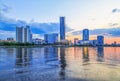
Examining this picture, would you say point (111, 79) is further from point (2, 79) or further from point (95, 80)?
point (2, 79)

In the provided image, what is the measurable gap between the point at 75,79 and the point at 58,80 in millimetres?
2198

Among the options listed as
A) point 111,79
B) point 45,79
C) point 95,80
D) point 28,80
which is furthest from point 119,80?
point 28,80

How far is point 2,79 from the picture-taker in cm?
2395

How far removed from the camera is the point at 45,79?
2456 cm

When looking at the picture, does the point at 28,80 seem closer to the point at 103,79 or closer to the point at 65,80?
the point at 65,80

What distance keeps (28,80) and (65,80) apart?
4.28 metres

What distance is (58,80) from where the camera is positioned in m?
23.7

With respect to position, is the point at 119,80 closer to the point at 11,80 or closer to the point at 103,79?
the point at 103,79

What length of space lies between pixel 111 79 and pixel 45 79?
7.98 metres

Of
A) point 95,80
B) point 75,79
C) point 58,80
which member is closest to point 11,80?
point 58,80

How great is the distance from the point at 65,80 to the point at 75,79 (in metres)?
1.50

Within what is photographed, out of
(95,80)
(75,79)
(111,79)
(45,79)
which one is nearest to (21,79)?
(45,79)

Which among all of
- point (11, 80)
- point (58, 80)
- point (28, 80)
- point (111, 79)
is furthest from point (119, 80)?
point (11, 80)

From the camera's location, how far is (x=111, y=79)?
24.8 metres
